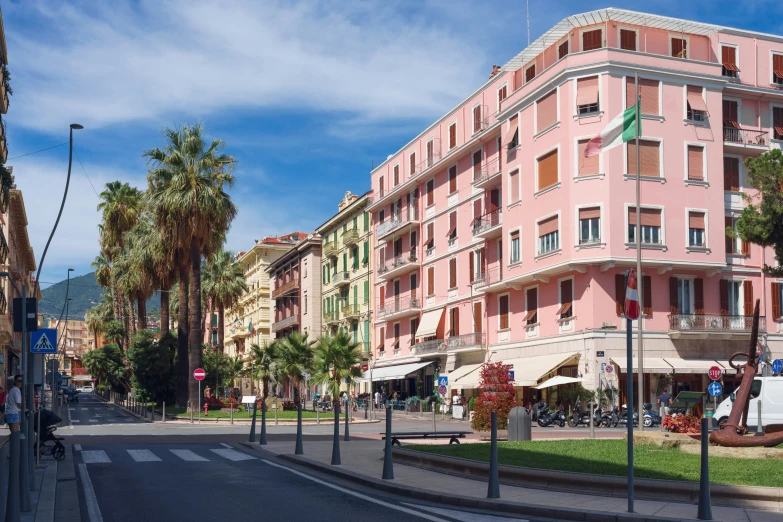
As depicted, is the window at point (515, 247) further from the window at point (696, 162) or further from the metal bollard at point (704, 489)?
the metal bollard at point (704, 489)

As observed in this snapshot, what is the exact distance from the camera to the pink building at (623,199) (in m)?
41.1

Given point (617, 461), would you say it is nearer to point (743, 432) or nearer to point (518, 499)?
point (743, 432)

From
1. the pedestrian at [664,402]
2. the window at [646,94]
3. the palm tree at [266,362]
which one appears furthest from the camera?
the palm tree at [266,362]

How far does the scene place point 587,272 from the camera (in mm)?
41250

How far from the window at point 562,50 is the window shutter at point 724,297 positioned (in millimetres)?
13133

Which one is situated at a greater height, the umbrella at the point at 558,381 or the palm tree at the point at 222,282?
the palm tree at the point at 222,282

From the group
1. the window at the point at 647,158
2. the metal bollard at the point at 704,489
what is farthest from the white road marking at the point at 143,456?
the window at the point at 647,158

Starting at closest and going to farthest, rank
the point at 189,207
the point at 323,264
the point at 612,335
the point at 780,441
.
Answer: the point at 780,441 → the point at 612,335 → the point at 189,207 → the point at 323,264

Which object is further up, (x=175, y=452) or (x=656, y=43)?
(x=656, y=43)

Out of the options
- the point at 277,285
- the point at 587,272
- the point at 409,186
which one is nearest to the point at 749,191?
the point at 587,272

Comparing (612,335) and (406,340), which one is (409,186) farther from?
(612,335)

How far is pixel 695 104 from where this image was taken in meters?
43.0

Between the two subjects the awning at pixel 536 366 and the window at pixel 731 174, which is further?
the window at pixel 731 174

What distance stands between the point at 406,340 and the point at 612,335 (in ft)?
77.7
